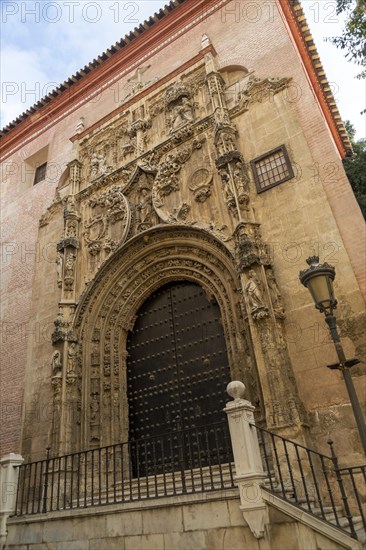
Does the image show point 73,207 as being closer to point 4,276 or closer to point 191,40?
point 4,276

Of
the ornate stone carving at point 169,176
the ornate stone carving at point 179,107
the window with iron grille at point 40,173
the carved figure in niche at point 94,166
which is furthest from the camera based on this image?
the window with iron grille at point 40,173

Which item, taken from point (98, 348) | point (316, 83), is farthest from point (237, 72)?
point (98, 348)

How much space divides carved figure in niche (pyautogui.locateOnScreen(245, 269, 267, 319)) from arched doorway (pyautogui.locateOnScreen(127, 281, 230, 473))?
55.3 inches

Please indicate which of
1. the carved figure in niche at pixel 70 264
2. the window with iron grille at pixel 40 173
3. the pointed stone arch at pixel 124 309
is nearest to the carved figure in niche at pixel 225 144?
the pointed stone arch at pixel 124 309

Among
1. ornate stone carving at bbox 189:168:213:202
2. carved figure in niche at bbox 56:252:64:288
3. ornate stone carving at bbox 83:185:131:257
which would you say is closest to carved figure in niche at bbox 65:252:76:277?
carved figure in niche at bbox 56:252:64:288

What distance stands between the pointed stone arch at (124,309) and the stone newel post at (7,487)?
42.9 inches

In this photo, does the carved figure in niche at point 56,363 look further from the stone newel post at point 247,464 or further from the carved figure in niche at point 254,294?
the stone newel post at point 247,464

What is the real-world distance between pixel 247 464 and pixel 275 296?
306cm

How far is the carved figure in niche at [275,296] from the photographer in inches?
278

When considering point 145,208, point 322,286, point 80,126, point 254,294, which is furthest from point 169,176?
point 322,286

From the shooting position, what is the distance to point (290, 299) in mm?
7207

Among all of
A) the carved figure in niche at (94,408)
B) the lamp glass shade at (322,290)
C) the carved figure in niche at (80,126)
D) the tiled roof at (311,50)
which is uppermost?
the carved figure in niche at (80,126)

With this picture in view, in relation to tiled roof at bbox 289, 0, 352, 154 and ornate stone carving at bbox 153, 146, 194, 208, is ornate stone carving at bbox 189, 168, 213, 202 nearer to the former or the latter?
ornate stone carving at bbox 153, 146, 194, 208

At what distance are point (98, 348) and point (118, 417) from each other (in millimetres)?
1593
